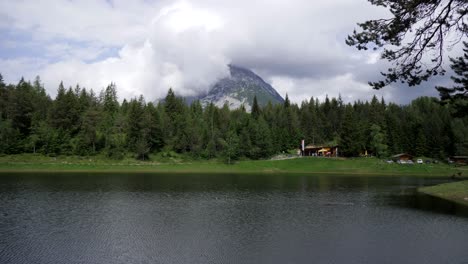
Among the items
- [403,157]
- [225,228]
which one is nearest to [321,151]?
[403,157]

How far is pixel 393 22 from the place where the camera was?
19.3 meters

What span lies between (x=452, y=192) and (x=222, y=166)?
3296 inches

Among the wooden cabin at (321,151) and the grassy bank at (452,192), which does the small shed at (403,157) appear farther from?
the grassy bank at (452,192)

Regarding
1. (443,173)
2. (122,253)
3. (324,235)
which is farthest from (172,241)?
(443,173)

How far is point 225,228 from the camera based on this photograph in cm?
3847

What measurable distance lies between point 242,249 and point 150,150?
12421 cm

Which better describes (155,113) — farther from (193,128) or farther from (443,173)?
(443,173)

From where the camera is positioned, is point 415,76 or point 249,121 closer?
point 415,76

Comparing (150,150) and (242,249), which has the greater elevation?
(150,150)

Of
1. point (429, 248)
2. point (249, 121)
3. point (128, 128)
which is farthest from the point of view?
point (249, 121)

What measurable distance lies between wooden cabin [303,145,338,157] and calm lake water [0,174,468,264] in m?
97.9

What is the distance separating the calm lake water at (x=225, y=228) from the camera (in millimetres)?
28750

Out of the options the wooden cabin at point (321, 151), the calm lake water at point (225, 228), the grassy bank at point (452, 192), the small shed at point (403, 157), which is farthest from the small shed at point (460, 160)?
the calm lake water at point (225, 228)

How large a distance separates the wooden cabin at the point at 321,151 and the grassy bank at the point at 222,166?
1925 centimetres
